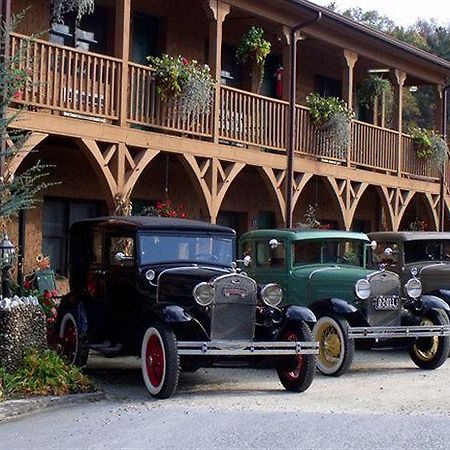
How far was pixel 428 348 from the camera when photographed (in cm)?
1312

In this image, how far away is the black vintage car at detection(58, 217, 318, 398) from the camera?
1030cm

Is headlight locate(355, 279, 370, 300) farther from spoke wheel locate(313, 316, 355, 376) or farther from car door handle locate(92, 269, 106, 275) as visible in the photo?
car door handle locate(92, 269, 106, 275)

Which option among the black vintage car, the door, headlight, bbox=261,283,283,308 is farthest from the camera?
the door

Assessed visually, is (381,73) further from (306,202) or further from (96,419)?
(96,419)

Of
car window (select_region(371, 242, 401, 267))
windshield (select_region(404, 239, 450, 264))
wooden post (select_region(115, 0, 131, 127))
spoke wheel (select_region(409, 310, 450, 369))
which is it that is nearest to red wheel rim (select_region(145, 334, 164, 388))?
spoke wheel (select_region(409, 310, 450, 369))

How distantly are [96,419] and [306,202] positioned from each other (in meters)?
14.6

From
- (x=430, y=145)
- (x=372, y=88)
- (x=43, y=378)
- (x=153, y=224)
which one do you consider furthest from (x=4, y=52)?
(x=430, y=145)

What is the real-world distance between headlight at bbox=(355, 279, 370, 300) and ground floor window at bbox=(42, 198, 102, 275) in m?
6.22

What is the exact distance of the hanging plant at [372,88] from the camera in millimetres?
24281

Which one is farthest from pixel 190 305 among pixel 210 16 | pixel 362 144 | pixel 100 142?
pixel 362 144

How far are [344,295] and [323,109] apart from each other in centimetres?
777

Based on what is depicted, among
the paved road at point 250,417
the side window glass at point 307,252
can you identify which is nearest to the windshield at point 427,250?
the side window glass at point 307,252

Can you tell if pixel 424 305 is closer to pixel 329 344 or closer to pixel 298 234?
pixel 329 344

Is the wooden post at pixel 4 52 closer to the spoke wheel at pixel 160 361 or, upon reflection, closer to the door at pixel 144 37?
the spoke wheel at pixel 160 361
